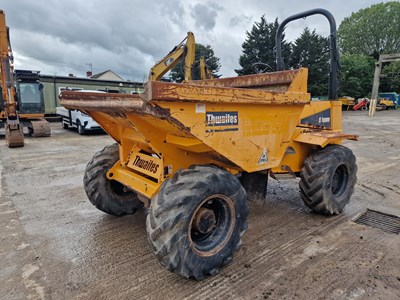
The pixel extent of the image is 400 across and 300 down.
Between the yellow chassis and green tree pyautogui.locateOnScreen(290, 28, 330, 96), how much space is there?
24561 millimetres

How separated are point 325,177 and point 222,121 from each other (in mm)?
1719

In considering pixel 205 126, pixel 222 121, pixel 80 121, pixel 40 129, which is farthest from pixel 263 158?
pixel 40 129

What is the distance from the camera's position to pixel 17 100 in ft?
41.3

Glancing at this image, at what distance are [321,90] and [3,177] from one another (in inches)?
1037

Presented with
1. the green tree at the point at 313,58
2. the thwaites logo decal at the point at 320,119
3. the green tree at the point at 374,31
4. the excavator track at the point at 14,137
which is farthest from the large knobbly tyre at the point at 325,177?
the green tree at the point at 374,31

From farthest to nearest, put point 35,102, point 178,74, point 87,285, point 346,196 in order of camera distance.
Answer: point 178,74 < point 35,102 < point 346,196 < point 87,285

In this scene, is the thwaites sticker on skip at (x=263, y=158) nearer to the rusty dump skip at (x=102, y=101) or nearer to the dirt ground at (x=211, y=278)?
the dirt ground at (x=211, y=278)

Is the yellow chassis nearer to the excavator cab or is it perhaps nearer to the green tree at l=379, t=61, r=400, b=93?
the excavator cab

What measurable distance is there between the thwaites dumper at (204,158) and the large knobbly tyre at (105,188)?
0.01m

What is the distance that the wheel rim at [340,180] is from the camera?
12.6 feet

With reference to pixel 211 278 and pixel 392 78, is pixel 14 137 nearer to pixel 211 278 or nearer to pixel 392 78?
pixel 211 278

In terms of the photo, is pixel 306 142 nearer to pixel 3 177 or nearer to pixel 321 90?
pixel 3 177

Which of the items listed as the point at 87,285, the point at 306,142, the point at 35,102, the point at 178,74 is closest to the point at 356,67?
the point at 178,74

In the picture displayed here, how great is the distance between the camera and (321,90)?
26.8 metres
